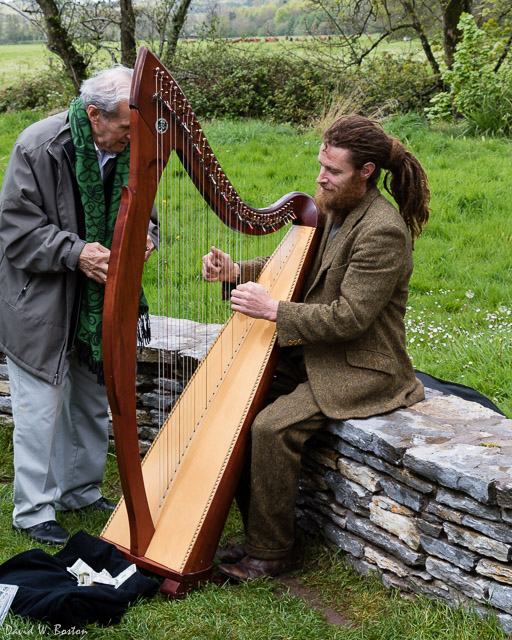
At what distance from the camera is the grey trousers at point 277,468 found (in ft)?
9.50

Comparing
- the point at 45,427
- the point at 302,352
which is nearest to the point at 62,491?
the point at 45,427

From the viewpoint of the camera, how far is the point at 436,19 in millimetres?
10883

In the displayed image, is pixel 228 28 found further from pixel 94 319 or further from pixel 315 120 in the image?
pixel 94 319

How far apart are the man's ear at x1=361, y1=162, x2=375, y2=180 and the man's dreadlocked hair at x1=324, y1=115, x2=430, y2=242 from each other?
0.01 metres

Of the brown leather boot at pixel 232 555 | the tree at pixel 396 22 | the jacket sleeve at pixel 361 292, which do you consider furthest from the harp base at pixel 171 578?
the tree at pixel 396 22

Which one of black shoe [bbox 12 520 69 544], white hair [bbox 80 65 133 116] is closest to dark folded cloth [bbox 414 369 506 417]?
black shoe [bbox 12 520 69 544]

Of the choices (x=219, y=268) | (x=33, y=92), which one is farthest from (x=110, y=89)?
(x=33, y=92)

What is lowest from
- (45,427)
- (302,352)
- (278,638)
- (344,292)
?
(278,638)

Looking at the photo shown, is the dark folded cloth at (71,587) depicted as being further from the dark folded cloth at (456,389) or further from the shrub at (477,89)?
the shrub at (477,89)

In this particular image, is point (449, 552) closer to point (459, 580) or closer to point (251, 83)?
point (459, 580)

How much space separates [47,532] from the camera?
324 cm

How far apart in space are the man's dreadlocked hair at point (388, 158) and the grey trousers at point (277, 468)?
32.4 inches

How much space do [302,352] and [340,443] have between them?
0.42 metres

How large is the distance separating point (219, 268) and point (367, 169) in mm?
786
